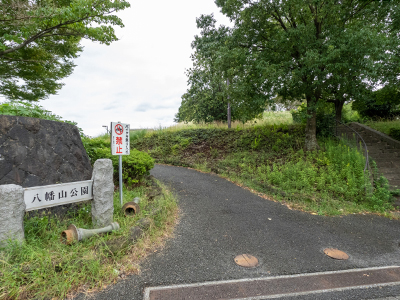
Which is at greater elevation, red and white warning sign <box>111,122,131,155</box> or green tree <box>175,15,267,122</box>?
green tree <box>175,15,267,122</box>

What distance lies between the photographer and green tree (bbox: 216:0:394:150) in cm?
655

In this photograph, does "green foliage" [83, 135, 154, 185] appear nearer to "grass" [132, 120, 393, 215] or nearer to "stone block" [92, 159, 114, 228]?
"stone block" [92, 159, 114, 228]

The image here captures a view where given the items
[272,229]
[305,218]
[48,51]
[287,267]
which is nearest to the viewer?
[287,267]

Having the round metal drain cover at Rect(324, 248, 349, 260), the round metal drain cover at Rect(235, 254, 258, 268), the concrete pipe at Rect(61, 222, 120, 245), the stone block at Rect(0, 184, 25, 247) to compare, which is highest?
the stone block at Rect(0, 184, 25, 247)

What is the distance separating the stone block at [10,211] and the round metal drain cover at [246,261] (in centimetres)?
295

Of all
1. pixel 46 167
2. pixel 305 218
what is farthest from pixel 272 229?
pixel 46 167

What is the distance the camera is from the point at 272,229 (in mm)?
4273

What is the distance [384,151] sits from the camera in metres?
8.89

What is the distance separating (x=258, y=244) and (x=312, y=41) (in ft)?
24.0

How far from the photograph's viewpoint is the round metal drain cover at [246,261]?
10.2ft

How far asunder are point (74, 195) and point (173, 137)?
9.81 metres

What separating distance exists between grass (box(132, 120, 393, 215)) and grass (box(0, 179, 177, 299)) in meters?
4.40

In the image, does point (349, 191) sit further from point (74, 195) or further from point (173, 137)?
point (173, 137)

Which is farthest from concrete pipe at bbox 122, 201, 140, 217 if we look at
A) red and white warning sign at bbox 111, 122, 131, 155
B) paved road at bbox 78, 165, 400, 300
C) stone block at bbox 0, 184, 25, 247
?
stone block at bbox 0, 184, 25, 247
